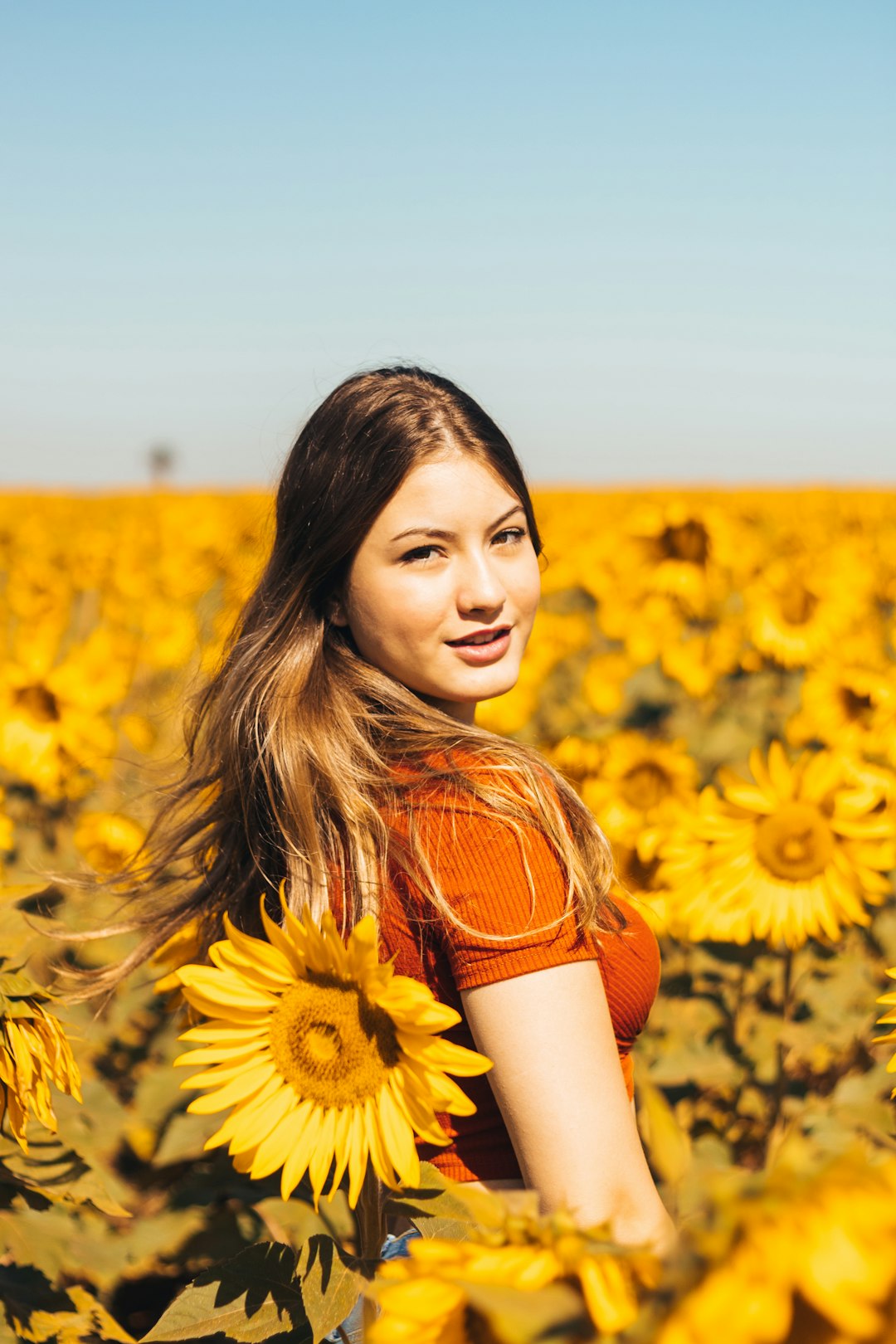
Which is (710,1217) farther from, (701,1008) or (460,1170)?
(701,1008)

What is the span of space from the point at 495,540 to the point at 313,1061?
854 millimetres

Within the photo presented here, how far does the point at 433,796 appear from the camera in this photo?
157 centimetres

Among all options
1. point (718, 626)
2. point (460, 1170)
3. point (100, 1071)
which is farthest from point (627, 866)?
point (718, 626)

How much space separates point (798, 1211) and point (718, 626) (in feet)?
14.9

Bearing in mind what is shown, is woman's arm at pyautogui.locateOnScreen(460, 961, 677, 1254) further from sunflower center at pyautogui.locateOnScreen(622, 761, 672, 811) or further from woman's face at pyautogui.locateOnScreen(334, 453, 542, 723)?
sunflower center at pyautogui.locateOnScreen(622, 761, 672, 811)

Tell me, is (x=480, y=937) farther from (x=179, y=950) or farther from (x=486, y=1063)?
(x=179, y=950)

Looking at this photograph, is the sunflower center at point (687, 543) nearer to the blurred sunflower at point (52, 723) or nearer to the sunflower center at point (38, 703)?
the blurred sunflower at point (52, 723)

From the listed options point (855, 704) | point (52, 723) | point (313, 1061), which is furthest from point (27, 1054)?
point (855, 704)

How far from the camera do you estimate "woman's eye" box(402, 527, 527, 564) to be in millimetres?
1779

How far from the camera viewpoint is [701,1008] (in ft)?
10.4

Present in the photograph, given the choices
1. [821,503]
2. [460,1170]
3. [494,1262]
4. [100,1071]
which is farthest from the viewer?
[821,503]

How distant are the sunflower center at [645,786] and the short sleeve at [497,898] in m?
1.87

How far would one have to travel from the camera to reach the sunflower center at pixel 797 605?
4715 mm

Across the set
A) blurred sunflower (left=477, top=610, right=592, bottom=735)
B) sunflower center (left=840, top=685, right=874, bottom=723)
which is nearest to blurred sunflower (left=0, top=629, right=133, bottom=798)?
blurred sunflower (left=477, top=610, right=592, bottom=735)
